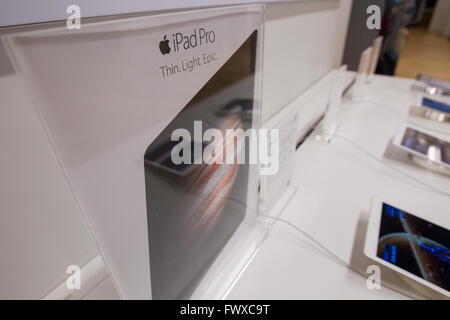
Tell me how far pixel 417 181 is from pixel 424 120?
535mm

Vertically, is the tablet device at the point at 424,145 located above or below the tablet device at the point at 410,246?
below

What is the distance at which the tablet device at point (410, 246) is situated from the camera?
1.51 ft

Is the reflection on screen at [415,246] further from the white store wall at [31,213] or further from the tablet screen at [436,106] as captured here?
the tablet screen at [436,106]

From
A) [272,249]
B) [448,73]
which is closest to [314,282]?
[272,249]

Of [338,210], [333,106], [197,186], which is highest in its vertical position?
[197,186]

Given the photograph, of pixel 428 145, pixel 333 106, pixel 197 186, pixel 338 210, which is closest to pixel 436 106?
pixel 428 145

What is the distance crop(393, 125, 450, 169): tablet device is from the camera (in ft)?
2.60

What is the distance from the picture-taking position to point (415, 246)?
0.51 m

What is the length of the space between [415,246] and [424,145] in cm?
48

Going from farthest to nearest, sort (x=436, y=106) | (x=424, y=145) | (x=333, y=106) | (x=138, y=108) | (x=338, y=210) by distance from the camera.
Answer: (x=436, y=106)
(x=333, y=106)
(x=424, y=145)
(x=338, y=210)
(x=138, y=108)

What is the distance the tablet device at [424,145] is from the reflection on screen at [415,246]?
315mm

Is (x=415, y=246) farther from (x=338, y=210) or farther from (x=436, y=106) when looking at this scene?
(x=436, y=106)


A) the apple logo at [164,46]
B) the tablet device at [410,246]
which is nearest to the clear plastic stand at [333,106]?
the tablet device at [410,246]
